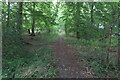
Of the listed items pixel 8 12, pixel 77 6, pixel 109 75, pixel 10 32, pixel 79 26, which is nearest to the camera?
pixel 109 75

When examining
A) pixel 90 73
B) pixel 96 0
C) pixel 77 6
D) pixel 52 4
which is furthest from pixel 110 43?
pixel 52 4

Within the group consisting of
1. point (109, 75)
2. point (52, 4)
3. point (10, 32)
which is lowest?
point (109, 75)

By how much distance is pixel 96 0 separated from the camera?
664cm

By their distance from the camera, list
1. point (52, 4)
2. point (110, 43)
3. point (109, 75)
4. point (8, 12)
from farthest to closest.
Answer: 1. point (52, 4)
2. point (8, 12)
3. point (110, 43)
4. point (109, 75)

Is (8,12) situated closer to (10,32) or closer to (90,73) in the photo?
(10,32)

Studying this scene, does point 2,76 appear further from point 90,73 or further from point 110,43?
point 110,43

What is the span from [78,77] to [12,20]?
5284 mm

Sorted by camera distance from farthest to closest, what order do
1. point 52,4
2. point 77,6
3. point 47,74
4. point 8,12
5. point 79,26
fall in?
point 52,4
point 79,26
point 77,6
point 8,12
point 47,74

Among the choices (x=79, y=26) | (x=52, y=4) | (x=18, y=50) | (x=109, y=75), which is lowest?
(x=109, y=75)

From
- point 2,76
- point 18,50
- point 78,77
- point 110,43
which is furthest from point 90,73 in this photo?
point 18,50

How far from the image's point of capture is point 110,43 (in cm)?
519

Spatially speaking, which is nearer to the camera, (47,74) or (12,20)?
(47,74)

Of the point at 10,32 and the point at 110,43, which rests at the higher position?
the point at 10,32

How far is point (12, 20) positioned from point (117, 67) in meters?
6.89
